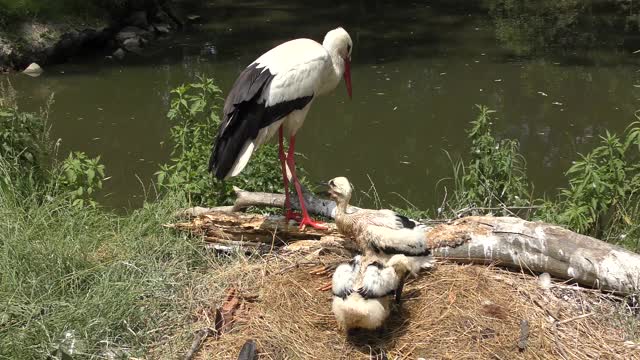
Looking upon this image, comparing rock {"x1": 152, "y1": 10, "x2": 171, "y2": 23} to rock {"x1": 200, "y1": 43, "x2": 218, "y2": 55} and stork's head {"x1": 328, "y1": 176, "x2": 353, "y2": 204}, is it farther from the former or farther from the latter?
stork's head {"x1": 328, "y1": 176, "x2": 353, "y2": 204}

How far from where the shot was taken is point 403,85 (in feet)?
37.7

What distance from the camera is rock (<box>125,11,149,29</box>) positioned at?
1495 cm

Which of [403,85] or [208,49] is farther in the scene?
[208,49]

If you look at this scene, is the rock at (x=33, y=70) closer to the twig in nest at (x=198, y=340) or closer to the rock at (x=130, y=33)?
the rock at (x=130, y=33)

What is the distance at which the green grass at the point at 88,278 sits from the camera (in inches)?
152

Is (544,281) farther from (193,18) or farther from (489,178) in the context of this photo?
(193,18)

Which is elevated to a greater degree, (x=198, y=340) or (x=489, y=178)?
(x=489, y=178)

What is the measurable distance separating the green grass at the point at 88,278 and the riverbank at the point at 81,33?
887 centimetres

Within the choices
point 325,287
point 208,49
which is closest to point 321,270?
point 325,287

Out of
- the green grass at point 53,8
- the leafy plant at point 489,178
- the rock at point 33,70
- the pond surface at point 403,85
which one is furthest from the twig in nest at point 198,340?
the green grass at point 53,8

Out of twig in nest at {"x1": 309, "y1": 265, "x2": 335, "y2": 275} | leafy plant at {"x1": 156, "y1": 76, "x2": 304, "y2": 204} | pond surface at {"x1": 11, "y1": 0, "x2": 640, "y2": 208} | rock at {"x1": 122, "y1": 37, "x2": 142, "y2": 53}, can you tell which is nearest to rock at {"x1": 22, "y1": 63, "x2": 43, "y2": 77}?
pond surface at {"x1": 11, "y1": 0, "x2": 640, "y2": 208}

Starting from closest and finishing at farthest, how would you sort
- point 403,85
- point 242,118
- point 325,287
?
point 325,287, point 242,118, point 403,85

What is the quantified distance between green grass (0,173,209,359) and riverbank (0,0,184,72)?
29.1 ft

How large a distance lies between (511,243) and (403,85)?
24.2ft
